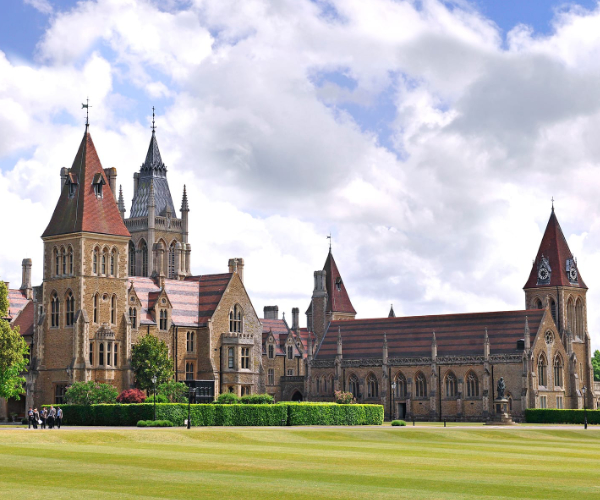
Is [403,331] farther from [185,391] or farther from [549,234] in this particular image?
[185,391]

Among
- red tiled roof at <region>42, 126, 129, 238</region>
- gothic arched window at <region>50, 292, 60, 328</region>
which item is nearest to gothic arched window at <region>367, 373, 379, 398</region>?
red tiled roof at <region>42, 126, 129, 238</region>

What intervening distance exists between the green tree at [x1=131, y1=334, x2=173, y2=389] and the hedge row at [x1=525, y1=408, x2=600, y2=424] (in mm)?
33906

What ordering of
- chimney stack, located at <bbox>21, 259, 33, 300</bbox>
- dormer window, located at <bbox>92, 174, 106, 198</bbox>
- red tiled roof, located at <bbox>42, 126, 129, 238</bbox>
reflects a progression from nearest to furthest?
1. red tiled roof, located at <bbox>42, 126, 129, 238</bbox>
2. dormer window, located at <bbox>92, 174, 106, 198</bbox>
3. chimney stack, located at <bbox>21, 259, 33, 300</bbox>

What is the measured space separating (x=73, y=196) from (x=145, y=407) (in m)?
26.8

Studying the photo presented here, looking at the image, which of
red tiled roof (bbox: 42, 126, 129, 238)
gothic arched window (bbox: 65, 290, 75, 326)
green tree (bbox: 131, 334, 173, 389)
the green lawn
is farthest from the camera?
red tiled roof (bbox: 42, 126, 129, 238)

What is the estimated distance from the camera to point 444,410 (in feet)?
346

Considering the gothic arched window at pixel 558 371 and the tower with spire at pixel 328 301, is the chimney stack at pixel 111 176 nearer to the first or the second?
the tower with spire at pixel 328 301

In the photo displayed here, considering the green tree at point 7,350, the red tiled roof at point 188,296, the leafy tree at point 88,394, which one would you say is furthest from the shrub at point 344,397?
the green tree at point 7,350

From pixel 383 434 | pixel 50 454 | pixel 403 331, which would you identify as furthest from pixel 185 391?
pixel 50 454

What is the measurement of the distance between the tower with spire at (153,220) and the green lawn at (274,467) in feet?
Answer: 274

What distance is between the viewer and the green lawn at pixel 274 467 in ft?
87.0

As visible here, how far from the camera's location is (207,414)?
68.8 metres

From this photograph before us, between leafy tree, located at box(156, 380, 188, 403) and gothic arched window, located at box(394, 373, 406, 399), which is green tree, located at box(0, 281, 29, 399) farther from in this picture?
gothic arched window, located at box(394, 373, 406, 399)

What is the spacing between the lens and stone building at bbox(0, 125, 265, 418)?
84.6 metres
